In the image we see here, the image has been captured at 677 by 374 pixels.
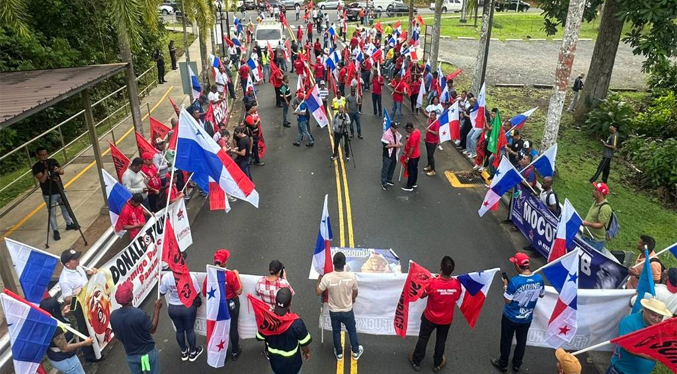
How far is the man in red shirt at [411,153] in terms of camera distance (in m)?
11.8

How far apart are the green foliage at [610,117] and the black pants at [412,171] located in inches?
294

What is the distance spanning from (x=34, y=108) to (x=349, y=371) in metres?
6.16

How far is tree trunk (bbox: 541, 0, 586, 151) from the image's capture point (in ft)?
36.9

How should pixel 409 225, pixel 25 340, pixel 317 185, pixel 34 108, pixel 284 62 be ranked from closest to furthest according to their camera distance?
pixel 25 340, pixel 34 108, pixel 409 225, pixel 317 185, pixel 284 62

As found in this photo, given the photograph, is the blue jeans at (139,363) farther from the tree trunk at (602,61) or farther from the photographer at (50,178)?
the tree trunk at (602,61)

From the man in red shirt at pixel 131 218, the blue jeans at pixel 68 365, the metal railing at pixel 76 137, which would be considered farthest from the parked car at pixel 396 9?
the blue jeans at pixel 68 365

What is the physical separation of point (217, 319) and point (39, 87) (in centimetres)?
574

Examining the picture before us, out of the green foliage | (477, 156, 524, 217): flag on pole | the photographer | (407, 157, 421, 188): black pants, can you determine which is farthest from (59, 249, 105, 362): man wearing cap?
the green foliage

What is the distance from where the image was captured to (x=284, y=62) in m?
24.7

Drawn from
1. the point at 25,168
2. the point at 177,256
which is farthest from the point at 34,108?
the point at 25,168

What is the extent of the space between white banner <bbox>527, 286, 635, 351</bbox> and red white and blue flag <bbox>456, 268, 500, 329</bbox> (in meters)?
0.86

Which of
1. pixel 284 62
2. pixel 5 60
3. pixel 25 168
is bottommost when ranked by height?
pixel 25 168

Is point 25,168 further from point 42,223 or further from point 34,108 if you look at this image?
point 34,108

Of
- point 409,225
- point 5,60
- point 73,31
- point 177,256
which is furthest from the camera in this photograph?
point 73,31
